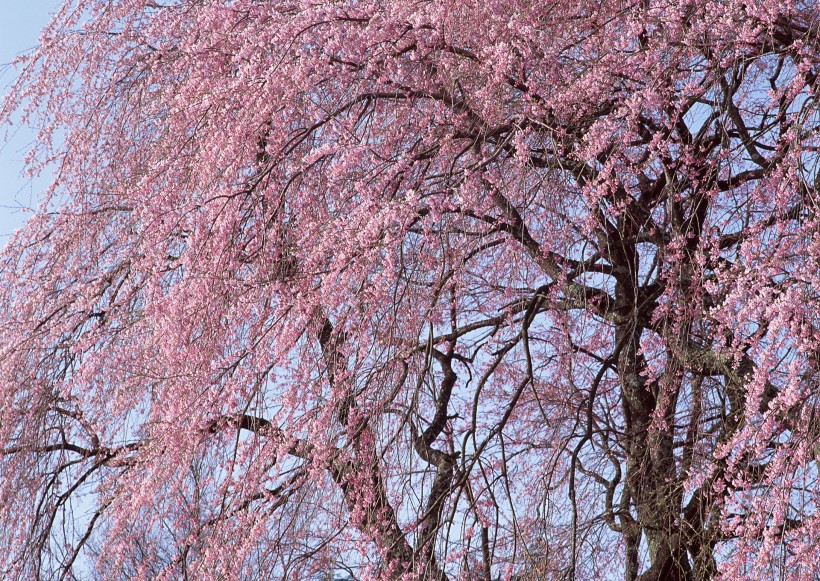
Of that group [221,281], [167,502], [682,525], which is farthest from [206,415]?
[682,525]

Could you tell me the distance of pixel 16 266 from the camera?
16.3 feet

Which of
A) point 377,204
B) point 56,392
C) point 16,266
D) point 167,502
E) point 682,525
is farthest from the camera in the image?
point 16,266

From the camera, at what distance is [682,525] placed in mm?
3754

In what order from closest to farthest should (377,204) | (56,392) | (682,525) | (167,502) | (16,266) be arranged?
(377,204), (682,525), (167,502), (56,392), (16,266)

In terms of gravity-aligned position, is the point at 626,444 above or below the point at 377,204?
below

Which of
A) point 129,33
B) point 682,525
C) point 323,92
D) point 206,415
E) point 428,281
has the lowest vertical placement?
point 682,525

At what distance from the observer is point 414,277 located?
3.48 metres

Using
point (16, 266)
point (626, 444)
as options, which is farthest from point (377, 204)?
point (16, 266)

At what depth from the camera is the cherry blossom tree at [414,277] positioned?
322 cm

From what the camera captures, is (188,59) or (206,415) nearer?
(206,415)

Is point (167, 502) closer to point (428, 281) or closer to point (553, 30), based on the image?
point (428, 281)

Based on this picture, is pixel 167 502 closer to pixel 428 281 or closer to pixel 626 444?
pixel 428 281

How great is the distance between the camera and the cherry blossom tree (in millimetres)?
3217

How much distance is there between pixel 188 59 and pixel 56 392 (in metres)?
1.67
